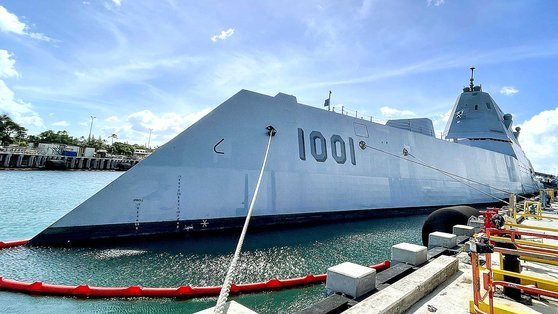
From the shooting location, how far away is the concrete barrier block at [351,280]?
314cm

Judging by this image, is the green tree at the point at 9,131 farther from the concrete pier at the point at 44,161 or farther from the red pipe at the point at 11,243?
the red pipe at the point at 11,243

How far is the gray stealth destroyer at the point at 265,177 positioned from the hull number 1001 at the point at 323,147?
0.16ft

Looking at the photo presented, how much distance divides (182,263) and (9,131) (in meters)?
67.9

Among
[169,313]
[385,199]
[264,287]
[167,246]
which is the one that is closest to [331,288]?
[264,287]

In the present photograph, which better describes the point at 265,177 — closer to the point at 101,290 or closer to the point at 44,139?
the point at 101,290

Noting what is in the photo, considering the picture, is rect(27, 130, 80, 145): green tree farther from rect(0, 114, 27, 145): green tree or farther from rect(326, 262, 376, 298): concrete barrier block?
rect(326, 262, 376, 298): concrete barrier block

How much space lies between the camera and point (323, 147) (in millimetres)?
11688

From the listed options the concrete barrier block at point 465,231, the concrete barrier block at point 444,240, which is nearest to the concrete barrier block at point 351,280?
the concrete barrier block at point 444,240

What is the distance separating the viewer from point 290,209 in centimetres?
1034

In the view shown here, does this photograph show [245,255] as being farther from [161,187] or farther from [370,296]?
[370,296]

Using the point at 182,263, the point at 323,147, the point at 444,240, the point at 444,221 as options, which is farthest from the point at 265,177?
the point at 444,240

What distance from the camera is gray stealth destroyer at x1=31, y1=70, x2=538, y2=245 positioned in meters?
7.77

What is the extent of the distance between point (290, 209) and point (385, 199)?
5.97 m

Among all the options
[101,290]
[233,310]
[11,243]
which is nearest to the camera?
[233,310]
